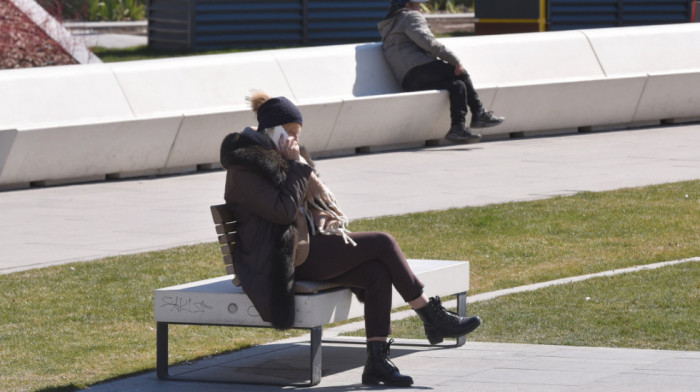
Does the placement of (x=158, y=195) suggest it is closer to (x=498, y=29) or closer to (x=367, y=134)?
(x=367, y=134)

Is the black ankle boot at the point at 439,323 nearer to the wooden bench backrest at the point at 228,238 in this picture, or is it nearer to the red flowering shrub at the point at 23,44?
the wooden bench backrest at the point at 228,238

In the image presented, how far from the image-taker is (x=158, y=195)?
1226 cm

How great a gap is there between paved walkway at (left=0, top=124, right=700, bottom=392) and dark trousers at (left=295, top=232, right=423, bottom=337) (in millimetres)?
355

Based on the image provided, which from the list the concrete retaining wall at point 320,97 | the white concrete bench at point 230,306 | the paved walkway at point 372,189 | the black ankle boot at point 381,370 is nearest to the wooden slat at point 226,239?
the white concrete bench at point 230,306

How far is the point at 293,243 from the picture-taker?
6070mm

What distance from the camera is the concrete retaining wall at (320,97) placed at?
12867 mm

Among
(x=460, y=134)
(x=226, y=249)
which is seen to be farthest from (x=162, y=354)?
(x=460, y=134)

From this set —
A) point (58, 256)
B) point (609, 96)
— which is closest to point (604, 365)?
point (58, 256)

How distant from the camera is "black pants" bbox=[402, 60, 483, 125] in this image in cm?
1545

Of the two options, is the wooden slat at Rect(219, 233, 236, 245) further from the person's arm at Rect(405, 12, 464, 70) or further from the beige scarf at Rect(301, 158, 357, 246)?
the person's arm at Rect(405, 12, 464, 70)

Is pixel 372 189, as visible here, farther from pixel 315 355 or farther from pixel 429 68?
pixel 315 355

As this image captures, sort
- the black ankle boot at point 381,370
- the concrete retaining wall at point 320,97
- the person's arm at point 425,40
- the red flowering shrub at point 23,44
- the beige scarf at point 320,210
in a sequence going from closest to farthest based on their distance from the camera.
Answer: the black ankle boot at point 381,370 < the beige scarf at point 320,210 < the concrete retaining wall at point 320,97 < the person's arm at point 425,40 < the red flowering shrub at point 23,44

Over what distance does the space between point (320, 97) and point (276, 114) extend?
28.8 feet

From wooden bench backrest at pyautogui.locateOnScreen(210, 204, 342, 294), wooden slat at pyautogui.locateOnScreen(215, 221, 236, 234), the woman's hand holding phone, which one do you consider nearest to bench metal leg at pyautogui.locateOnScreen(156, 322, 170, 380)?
wooden bench backrest at pyautogui.locateOnScreen(210, 204, 342, 294)
